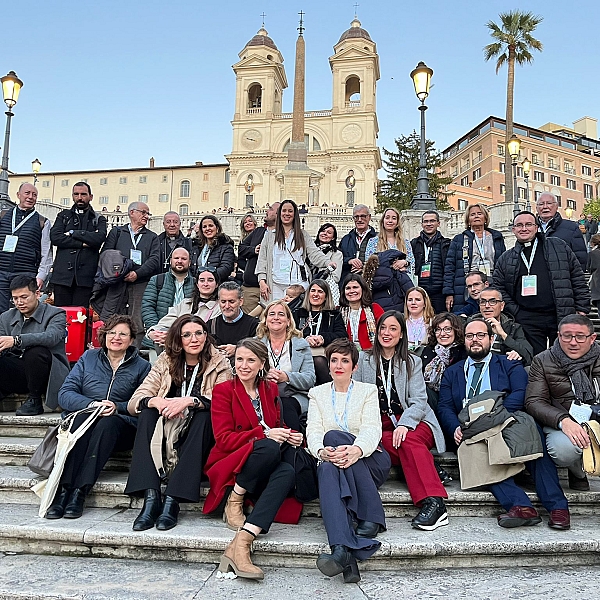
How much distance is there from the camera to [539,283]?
5699 mm

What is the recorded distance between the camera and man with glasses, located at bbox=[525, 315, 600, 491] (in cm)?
398

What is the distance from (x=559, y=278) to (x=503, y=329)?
3.18 ft

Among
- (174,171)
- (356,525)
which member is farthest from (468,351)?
(174,171)

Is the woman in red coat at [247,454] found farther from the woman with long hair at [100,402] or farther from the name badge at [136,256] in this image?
the name badge at [136,256]

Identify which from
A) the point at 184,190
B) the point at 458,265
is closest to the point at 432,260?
the point at 458,265

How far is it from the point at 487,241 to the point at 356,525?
4.58 meters

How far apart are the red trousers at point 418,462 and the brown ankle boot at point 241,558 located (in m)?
1.23

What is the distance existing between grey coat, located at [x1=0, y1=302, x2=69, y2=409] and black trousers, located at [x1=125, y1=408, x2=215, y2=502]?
163 centimetres

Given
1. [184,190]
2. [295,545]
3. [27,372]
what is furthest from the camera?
[184,190]

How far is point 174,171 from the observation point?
204 feet

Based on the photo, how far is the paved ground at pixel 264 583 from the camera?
2884 mm

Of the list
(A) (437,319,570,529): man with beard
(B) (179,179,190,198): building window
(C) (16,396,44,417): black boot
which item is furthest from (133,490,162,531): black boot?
(B) (179,179,190,198): building window

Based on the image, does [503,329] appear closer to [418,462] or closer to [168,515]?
[418,462]

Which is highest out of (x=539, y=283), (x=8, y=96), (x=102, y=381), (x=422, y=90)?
(x=422, y=90)
